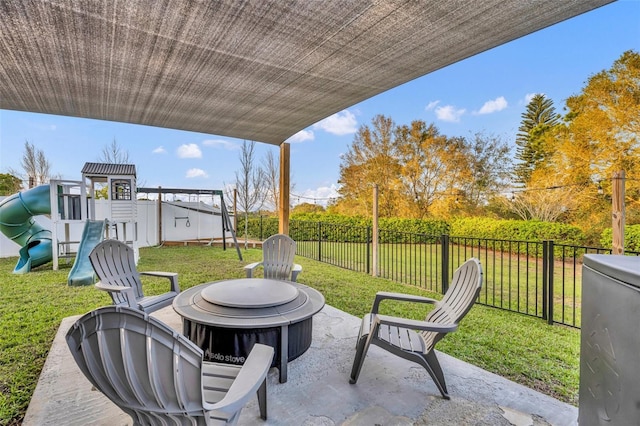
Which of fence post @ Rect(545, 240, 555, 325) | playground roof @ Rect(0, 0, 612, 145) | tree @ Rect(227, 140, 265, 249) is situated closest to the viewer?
playground roof @ Rect(0, 0, 612, 145)

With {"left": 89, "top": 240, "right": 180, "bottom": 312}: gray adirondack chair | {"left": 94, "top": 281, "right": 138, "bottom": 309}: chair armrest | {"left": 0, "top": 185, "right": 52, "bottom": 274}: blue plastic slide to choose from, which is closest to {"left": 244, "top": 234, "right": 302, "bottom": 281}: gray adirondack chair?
{"left": 89, "top": 240, "right": 180, "bottom": 312}: gray adirondack chair

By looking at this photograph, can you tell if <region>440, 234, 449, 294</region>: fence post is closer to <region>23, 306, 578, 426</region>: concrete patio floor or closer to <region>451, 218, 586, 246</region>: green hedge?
<region>23, 306, 578, 426</region>: concrete patio floor

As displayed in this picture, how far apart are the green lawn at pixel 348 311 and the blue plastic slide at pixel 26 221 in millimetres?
309

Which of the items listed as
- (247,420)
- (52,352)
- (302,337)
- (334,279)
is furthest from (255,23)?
(334,279)

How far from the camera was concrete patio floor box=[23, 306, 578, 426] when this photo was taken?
1.98 metres

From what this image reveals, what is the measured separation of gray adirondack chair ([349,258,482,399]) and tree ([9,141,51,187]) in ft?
56.9

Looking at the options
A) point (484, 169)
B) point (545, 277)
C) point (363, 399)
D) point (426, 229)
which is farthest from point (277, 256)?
point (484, 169)

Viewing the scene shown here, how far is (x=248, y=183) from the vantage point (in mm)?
13000

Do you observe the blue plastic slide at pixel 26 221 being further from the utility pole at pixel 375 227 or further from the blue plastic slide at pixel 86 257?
the utility pole at pixel 375 227

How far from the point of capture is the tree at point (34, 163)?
537 inches

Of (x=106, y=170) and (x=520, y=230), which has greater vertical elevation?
(x=106, y=170)

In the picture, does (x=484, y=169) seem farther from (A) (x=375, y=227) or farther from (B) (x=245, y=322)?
(B) (x=245, y=322)

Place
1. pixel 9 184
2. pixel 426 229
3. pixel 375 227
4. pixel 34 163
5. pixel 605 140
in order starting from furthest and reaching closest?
pixel 34 163 → pixel 426 229 → pixel 9 184 → pixel 605 140 → pixel 375 227

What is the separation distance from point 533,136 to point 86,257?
19.1 metres
